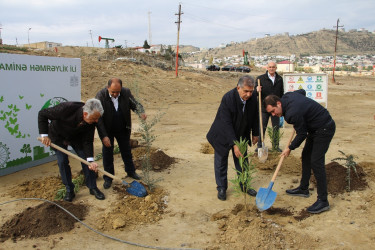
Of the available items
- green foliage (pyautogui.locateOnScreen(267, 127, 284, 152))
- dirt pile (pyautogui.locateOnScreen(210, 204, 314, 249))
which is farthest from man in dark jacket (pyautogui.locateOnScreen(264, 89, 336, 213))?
green foliage (pyautogui.locateOnScreen(267, 127, 284, 152))

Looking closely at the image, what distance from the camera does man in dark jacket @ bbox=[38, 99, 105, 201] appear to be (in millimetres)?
4004

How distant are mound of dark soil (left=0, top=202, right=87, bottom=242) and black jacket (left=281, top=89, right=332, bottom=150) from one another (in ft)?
9.70

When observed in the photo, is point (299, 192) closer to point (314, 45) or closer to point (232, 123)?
point (232, 123)

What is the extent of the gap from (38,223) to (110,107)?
1.90 meters

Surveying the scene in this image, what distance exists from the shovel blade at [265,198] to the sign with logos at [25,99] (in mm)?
4392

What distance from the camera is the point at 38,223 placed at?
12.3 feet

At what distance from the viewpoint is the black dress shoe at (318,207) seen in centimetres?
413

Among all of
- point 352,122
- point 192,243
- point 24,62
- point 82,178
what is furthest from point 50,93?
point 352,122

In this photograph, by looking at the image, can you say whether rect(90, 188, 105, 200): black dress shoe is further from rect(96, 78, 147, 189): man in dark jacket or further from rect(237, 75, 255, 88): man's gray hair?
rect(237, 75, 255, 88): man's gray hair

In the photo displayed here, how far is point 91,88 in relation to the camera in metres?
17.0

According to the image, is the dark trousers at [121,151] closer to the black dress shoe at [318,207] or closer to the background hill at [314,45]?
the black dress shoe at [318,207]

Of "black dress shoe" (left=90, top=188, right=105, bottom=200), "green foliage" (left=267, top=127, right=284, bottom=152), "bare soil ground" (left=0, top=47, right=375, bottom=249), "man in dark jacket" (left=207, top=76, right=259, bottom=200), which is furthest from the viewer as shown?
"green foliage" (left=267, top=127, right=284, bottom=152)

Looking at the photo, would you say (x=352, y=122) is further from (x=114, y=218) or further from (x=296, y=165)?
(x=114, y=218)

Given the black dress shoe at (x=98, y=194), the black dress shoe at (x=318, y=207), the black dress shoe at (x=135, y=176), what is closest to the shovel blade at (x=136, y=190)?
the black dress shoe at (x=98, y=194)
